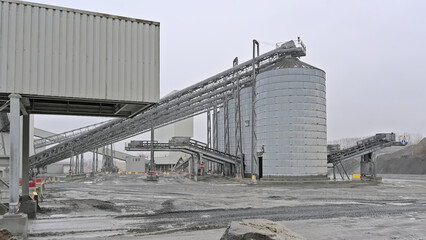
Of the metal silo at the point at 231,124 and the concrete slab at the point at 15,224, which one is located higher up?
the metal silo at the point at 231,124

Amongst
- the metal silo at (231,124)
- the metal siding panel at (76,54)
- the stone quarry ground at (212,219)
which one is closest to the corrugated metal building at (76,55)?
the metal siding panel at (76,54)

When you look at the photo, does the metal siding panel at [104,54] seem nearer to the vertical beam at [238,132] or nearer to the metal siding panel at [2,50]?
the metal siding panel at [2,50]

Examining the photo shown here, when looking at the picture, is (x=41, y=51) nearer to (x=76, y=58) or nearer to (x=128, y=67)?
(x=76, y=58)

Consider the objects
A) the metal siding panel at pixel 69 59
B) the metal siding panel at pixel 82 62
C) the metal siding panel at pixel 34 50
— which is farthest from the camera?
the metal siding panel at pixel 82 62

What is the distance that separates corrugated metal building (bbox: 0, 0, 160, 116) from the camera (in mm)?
10422

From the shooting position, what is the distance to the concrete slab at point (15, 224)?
9891 millimetres

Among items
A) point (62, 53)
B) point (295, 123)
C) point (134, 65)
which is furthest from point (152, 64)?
point (295, 123)

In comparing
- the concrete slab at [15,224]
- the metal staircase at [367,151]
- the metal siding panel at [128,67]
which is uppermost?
the metal siding panel at [128,67]

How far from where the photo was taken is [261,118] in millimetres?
38562

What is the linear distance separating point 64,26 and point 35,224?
22.6 feet

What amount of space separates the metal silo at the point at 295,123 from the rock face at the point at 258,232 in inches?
1147

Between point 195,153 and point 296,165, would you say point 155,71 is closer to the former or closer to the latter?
point 296,165

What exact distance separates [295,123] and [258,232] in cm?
3020

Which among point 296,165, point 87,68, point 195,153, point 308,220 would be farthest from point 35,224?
point 195,153
